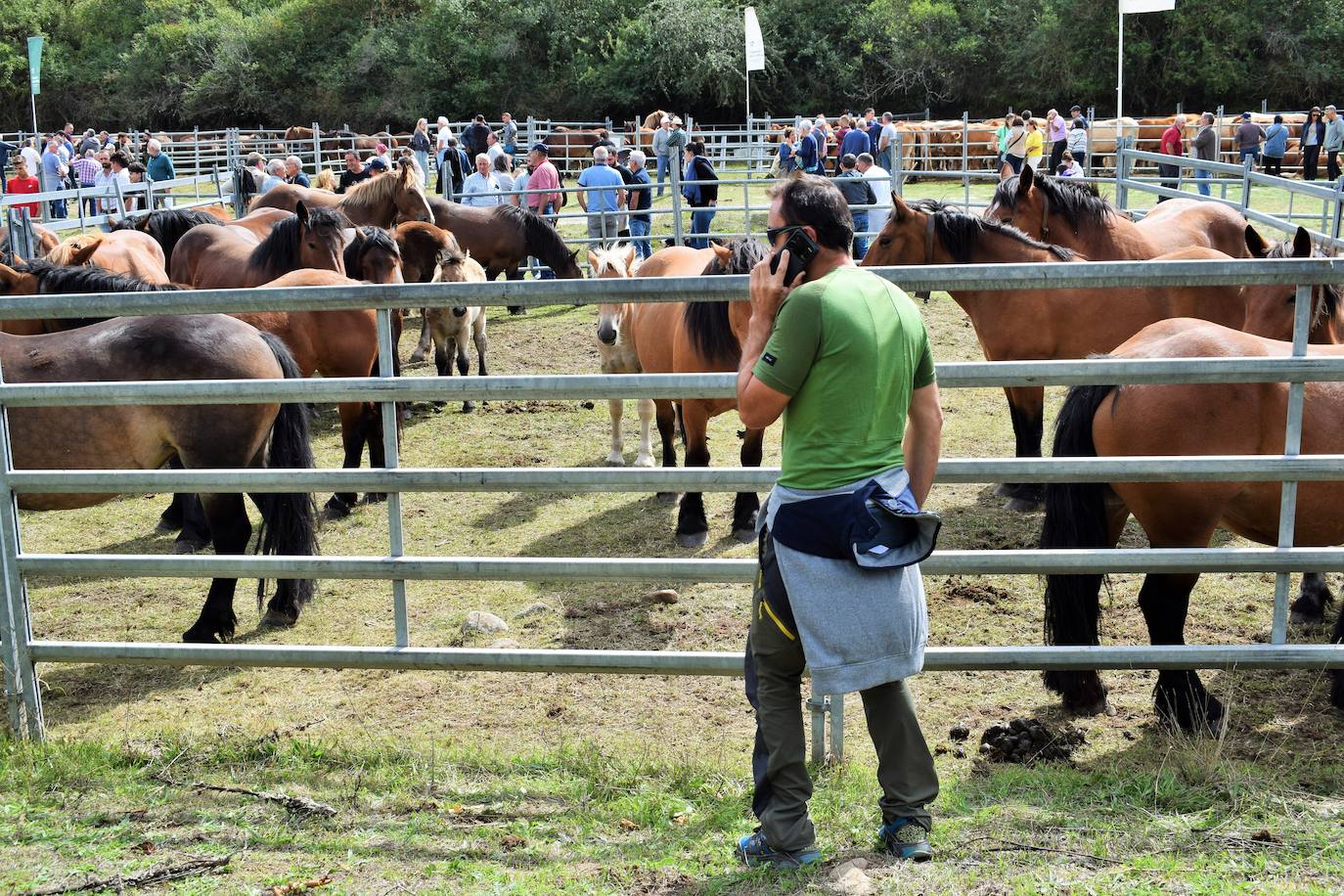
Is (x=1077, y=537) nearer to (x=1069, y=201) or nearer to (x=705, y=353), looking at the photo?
(x=705, y=353)

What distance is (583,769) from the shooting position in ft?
12.1

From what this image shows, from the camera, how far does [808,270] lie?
2785 mm

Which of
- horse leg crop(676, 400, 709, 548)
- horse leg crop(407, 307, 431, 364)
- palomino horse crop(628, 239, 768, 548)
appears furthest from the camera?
horse leg crop(407, 307, 431, 364)

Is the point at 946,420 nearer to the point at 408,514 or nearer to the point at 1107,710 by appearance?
the point at 408,514

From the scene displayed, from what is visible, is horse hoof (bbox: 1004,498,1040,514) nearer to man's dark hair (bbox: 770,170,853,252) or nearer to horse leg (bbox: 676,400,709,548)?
horse leg (bbox: 676,400,709,548)

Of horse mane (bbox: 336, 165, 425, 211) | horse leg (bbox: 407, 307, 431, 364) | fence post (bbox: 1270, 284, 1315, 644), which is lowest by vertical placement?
horse leg (bbox: 407, 307, 431, 364)

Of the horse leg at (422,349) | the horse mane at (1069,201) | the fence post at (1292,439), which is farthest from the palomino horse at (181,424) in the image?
the horse leg at (422,349)

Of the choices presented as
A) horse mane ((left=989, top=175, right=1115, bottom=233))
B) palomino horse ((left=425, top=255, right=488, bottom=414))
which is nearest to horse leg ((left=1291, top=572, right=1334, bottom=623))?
horse mane ((left=989, top=175, right=1115, bottom=233))

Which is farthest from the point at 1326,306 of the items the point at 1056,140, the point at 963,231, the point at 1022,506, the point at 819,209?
the point at 1056,140

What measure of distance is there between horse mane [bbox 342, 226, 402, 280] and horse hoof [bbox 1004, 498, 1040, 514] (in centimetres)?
557

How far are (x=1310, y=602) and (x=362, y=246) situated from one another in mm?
7659

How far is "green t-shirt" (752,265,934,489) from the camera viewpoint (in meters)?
2.67

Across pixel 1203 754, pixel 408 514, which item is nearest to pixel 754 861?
pixel 1203 754

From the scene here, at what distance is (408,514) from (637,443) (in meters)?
2.31
